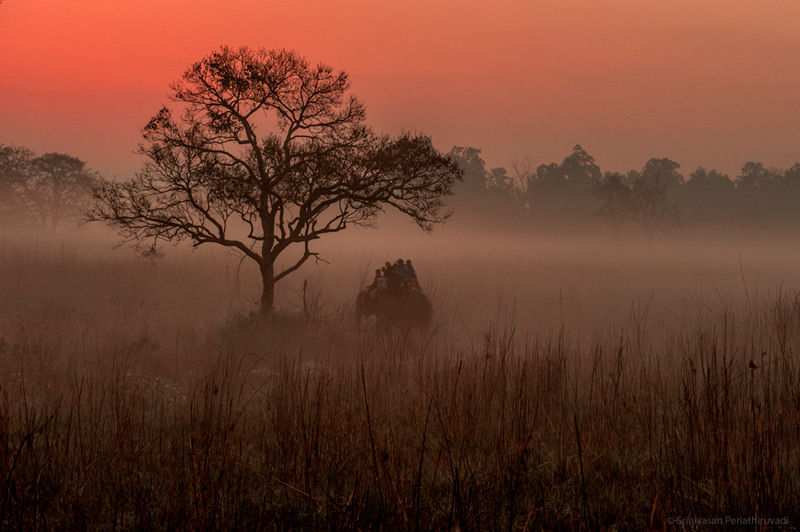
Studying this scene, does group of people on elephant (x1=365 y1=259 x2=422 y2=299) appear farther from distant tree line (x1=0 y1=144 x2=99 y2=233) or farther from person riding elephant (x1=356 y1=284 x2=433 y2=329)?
distant tree line (x1=0 y1=144 x2=99 y2=233)

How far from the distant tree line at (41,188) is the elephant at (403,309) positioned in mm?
42215

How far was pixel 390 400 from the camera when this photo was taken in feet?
17.3

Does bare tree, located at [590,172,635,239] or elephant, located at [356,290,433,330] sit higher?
bare tree, located at [590,172,635,239]

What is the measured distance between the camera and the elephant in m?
11.6

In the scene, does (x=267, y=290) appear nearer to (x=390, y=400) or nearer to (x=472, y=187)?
(x=390, y=400)

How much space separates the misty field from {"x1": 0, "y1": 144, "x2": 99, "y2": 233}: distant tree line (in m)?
26.8

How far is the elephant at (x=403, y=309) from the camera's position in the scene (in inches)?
456

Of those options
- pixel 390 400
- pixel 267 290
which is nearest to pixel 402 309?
pixel 267 290

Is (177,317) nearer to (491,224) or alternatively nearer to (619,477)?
(619,477)

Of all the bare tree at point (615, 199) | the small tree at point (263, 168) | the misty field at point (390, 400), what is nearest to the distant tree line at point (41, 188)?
the misty field at point (390, 400)

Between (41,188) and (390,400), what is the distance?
51.4 metres

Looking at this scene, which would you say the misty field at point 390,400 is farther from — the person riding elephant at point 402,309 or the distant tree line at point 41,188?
the distant tree line at point 41,188

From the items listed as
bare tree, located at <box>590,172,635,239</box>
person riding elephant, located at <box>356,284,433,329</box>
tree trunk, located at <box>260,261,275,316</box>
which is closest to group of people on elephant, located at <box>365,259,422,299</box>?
person riding elephant, located at <box>356,284,433,329</box>

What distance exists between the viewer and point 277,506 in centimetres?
309
